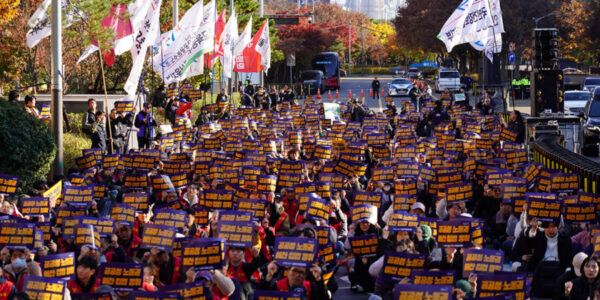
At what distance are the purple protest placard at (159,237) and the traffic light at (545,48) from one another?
18582 mm

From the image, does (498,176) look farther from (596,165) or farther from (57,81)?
(57,81)

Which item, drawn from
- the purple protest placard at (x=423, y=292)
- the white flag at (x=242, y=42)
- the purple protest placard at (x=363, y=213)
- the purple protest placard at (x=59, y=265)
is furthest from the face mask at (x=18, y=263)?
the white flag at (x=242, y=42)

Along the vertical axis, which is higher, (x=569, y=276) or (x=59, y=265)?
(x=59, y=265)

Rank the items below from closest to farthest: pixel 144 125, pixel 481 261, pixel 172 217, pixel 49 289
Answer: pixel 49 289, pixel 481 261, pixel 172 217, pixel 144 125

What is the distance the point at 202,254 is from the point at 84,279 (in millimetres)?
1164

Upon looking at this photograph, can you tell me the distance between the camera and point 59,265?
1041 centimetres

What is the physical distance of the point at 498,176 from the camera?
17.1 meters

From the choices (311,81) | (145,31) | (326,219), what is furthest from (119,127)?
(311,81)

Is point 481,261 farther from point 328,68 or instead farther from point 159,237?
point 328,68

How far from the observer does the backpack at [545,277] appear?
1321 centimetres

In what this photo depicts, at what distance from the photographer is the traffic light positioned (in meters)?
28.3

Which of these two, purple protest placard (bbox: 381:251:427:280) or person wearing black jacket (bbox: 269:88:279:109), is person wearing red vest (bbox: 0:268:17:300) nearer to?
purple protest placard (bbox: 381:251:427:280)

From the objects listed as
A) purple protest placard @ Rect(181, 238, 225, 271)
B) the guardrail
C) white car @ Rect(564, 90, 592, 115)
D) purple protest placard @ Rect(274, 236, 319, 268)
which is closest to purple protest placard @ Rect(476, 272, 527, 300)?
purple protest placard @ Rect(274, 236, 319, 268)

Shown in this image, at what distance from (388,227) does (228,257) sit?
2.30 meters
